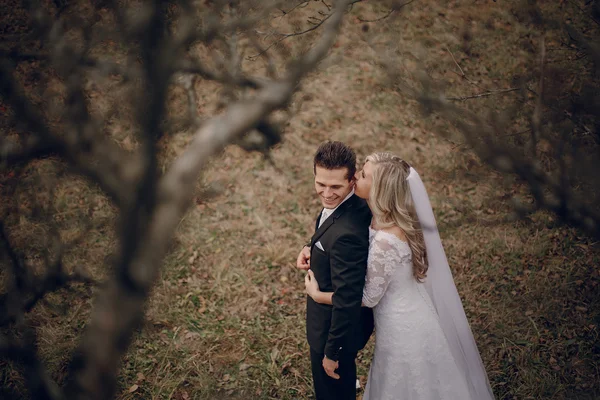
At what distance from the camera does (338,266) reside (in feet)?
9.78

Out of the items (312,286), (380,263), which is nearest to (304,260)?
(312,286)

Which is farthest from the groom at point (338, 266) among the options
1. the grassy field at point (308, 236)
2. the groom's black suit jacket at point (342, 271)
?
the grassy field at point (308, 236)

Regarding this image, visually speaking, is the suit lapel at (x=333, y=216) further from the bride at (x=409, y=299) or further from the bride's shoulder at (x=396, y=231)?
the bride's shoulder at (x=396, y=231)

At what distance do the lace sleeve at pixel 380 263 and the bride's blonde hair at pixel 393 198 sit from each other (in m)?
0.14

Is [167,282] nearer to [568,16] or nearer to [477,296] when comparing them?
[477,296]

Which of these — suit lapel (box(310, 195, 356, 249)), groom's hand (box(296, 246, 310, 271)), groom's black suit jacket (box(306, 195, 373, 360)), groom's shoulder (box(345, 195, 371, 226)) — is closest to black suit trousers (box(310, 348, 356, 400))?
groom's black suit jacket (box(306, 195, 373, 360))

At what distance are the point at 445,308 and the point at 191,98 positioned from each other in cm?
699

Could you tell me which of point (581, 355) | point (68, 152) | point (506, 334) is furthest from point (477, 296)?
point (68, 152)

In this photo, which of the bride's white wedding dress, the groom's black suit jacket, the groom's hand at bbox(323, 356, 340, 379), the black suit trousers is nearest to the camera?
the groom's black suit jacket

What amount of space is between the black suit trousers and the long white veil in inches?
30.2

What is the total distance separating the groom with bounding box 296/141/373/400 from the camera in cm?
298

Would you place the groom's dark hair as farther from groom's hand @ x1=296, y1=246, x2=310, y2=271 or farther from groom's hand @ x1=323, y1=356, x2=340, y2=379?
groom's hand @ x1=323, y1=356, x2=340, y2=379

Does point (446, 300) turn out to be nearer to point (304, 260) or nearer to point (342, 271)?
point (342, 271)

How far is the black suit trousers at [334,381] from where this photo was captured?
3.45 m
